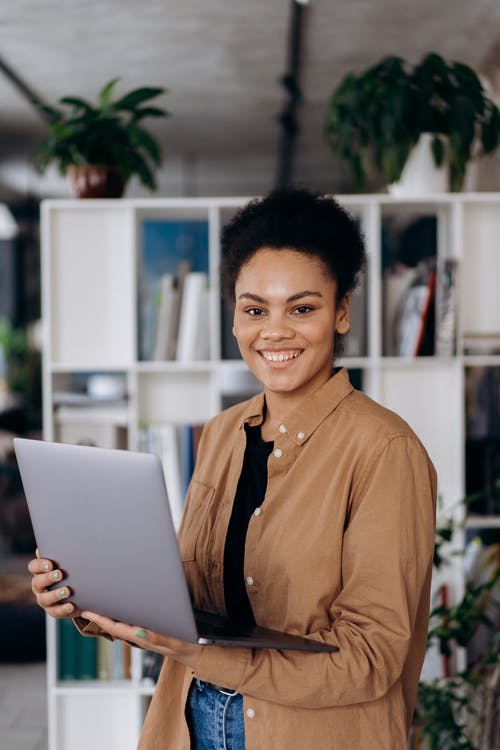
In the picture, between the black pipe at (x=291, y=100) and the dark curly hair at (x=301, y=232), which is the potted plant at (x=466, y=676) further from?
the black pipe at (x=291, y=100)

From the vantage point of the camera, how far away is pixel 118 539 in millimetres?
1120

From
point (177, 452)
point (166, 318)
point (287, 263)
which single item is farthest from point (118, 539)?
point (166, 318)

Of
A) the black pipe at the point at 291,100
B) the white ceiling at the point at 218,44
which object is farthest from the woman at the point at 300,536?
the white ceiling at the point at 218,44

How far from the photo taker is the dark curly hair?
1.27m

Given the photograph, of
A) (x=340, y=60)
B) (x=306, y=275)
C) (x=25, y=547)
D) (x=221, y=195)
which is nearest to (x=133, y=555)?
(x=306, y=275)

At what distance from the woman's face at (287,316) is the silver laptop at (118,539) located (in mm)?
329

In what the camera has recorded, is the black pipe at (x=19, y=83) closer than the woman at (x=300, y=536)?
No

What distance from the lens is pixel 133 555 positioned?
1.11 meters

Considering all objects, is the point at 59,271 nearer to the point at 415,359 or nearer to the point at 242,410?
the point at 415,359

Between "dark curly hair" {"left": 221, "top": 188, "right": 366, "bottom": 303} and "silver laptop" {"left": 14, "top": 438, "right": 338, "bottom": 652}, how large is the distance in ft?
1.36

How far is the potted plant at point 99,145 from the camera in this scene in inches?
108

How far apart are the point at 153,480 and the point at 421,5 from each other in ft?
12.2

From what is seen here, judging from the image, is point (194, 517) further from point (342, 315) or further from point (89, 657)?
point (89, 657)

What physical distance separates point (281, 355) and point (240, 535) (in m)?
0.30
